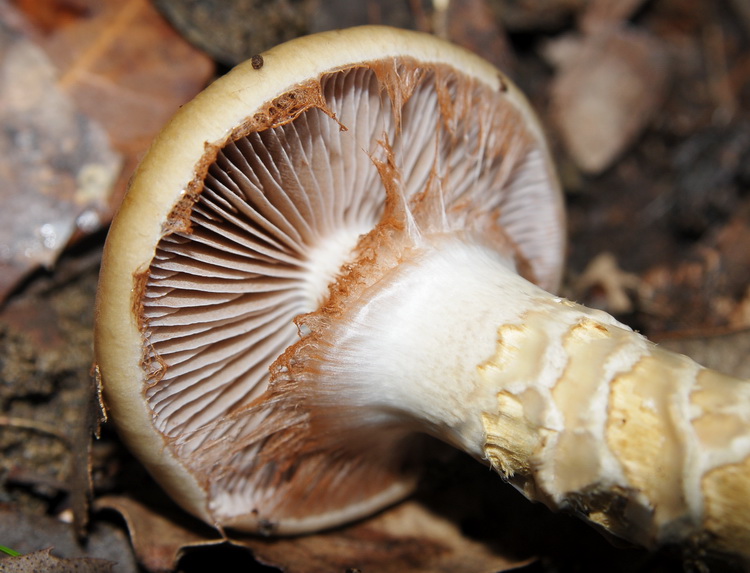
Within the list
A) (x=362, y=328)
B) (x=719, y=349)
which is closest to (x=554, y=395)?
(x=362, y=328)

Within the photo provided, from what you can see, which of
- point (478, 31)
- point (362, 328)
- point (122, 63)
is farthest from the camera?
point (478, 31)

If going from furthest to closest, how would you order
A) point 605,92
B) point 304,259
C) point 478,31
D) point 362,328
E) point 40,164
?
point 605,92
point 478,31
point 40,164
point 304,259
point 362,328

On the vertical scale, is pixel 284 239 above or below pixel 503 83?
below

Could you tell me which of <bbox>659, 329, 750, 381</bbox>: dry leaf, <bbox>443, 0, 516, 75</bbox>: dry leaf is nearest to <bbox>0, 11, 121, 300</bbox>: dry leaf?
<bbox>443, 0, 516, 75</bbox>: dry leaf

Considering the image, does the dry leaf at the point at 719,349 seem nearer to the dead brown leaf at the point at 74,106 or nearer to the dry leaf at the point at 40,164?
the dead brown leaf at the point at 74,106

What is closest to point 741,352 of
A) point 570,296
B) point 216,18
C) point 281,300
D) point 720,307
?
point 720,307

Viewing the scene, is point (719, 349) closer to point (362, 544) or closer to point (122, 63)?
point (362, 544)
